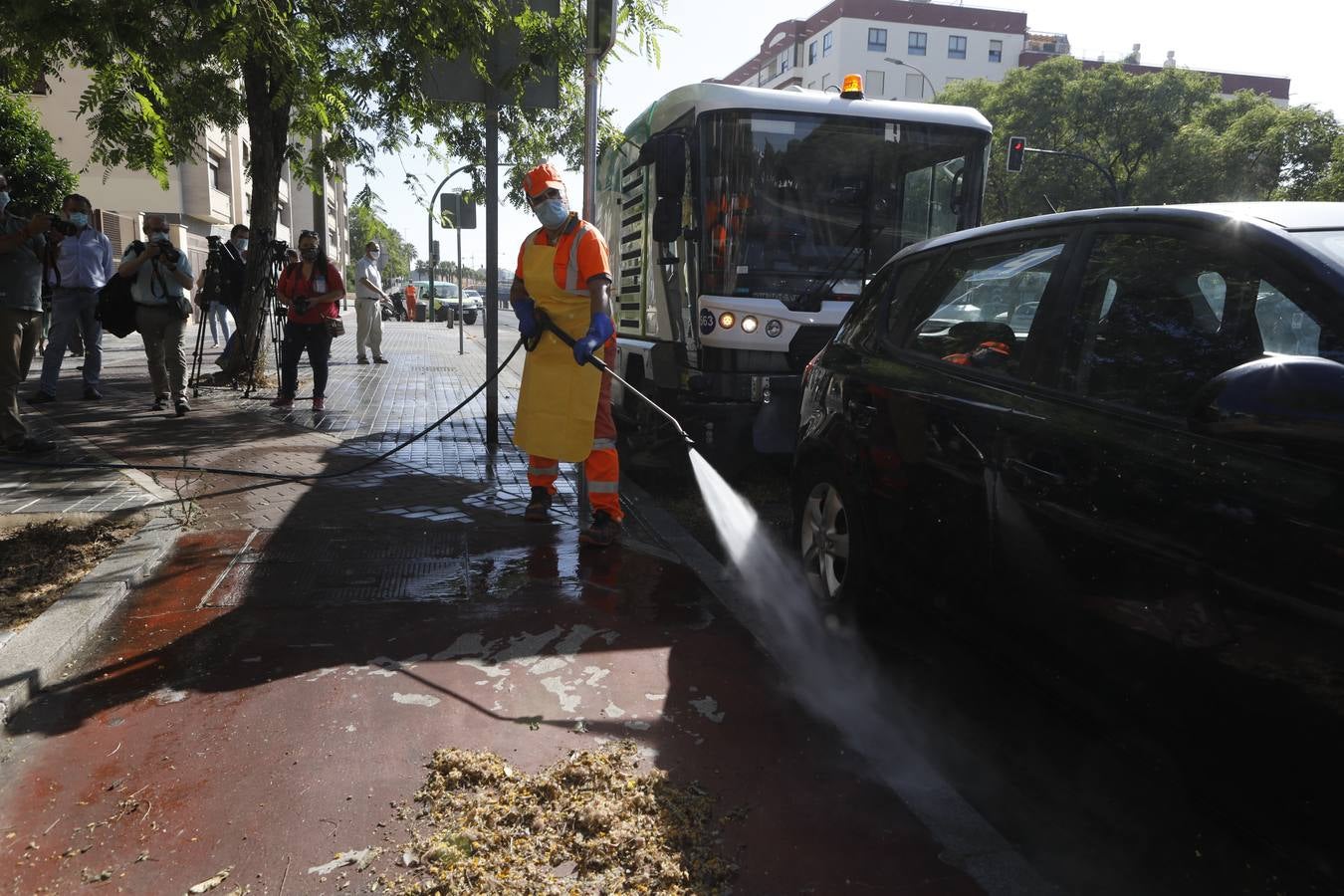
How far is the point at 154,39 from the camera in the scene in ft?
19.6

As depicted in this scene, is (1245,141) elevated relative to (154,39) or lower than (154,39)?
elevated

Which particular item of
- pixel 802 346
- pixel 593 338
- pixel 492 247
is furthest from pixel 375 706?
pixel 492 247

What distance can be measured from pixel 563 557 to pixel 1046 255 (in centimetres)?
297

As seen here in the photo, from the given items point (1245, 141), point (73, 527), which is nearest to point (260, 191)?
point (73, 527)

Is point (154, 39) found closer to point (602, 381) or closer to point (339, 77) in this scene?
point (339, 77)

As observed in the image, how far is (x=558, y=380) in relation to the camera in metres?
5.45

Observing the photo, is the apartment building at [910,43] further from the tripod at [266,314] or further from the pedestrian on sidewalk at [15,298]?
the pedestrian on sidewalk at [15,298]

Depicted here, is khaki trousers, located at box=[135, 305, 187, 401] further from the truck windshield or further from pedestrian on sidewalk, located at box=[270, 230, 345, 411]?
the truck windshield

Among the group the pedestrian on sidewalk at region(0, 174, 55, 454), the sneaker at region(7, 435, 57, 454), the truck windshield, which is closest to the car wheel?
the truck windshield

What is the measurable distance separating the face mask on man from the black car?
2194mm

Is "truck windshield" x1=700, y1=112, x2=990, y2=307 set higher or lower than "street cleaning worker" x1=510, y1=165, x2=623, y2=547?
higher

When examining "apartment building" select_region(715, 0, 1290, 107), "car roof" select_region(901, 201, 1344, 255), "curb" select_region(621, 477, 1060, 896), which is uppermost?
"apartment building" select_region(715, 0, 1290, 107)

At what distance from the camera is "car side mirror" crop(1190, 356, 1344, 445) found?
1.98 metres

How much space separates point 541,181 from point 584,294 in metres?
0.67
